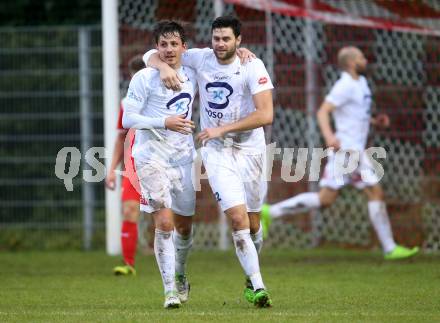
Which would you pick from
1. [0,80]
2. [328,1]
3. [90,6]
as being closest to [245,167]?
[328,1]

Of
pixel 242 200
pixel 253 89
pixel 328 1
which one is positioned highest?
pixel 328 1

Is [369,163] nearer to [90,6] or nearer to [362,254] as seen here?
[362,254]

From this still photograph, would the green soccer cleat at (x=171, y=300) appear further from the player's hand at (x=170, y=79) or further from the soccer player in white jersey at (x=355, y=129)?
the soccer player in white jersey at (x=355, y=129)

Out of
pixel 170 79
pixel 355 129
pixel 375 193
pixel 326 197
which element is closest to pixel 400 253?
pixel 375 193

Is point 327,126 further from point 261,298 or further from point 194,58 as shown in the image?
point 261,298

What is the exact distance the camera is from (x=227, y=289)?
9492 mm

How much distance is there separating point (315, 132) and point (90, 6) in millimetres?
4033

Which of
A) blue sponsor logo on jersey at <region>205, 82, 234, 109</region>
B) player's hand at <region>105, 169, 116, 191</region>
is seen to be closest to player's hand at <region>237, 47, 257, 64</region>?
blue sponsor logo on jersey at <region>205, 82, 234, 109</region>

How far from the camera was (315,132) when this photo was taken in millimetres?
13969

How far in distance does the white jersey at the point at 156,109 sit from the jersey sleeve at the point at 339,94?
4.21 m

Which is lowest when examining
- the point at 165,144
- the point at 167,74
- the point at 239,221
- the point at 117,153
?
the point at 239,221

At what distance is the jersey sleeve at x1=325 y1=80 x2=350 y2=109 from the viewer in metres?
12.2

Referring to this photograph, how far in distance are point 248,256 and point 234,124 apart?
0.92 metres

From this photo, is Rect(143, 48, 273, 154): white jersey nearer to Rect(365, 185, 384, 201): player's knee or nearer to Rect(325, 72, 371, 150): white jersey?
Rect(325, 72, 371, 150): white jersey
